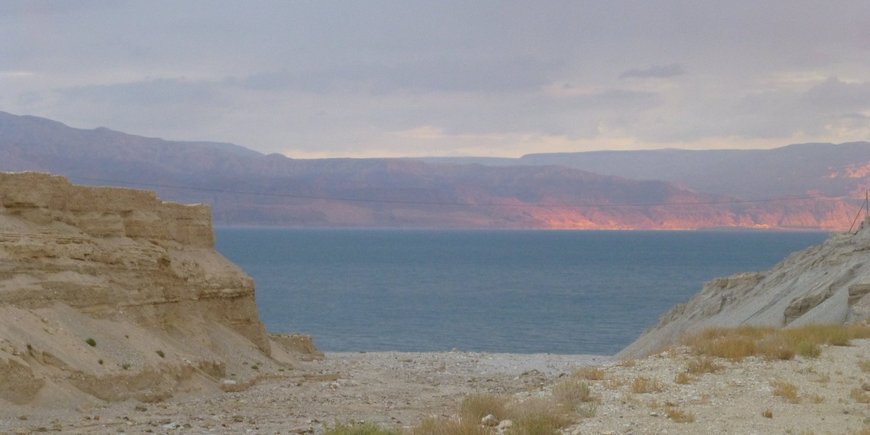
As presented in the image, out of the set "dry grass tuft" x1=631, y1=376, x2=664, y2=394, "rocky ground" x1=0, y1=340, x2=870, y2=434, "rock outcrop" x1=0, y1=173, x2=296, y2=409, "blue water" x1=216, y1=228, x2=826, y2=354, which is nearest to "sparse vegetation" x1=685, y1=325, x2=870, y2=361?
"rocky ground" x1=0, y1=340, x2=870, y2=434

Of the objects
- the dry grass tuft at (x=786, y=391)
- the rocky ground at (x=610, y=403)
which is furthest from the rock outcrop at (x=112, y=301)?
the dry grass tuft at (x=786, y=391)

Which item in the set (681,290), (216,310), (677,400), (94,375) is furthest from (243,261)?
(677,400)

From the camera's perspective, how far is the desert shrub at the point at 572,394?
1669cm

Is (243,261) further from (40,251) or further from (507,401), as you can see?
(507,401)

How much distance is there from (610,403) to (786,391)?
269 centimetres

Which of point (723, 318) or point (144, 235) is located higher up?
point (144, 235)

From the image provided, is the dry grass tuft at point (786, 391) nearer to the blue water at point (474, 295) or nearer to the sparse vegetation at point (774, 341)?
the sparse vegetation at point (774, 341)

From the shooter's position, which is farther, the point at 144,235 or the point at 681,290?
the point at 681,290

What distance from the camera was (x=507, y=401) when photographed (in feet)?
56.1

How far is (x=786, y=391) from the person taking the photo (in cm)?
1702

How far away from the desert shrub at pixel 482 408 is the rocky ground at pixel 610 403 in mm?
1136

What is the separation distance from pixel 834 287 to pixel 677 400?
571 inches

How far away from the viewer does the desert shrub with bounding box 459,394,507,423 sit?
16.2m

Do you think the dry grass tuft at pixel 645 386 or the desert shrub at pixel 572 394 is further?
the dry grass tuft at pixel 645 386
